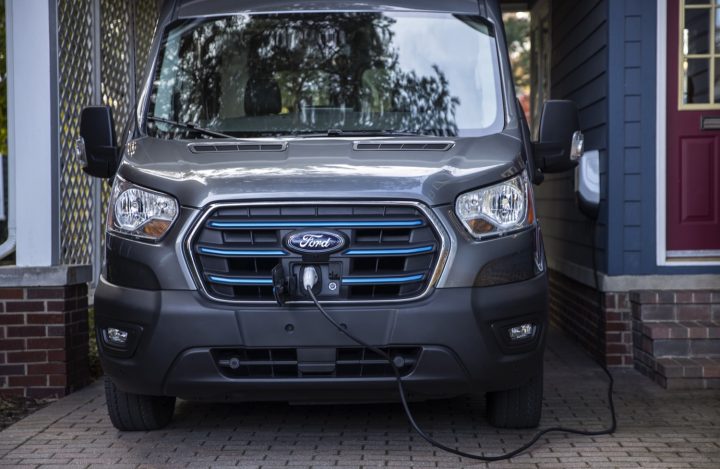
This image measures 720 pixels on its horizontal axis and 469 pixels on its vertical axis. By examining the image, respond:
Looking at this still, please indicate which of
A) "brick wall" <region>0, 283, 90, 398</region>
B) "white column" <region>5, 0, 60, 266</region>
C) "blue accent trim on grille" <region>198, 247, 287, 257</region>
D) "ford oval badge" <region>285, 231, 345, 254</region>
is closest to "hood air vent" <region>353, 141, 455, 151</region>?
"ford oval badge" <region>285, 231, 345, 254</region>

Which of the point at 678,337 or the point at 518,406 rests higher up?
the point at 678,337

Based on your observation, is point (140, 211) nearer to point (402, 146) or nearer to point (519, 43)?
point (402, 146)

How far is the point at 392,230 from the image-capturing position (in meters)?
4.97

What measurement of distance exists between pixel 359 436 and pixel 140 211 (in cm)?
159

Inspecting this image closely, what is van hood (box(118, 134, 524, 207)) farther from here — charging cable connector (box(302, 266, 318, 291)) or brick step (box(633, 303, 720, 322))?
brick step (box(633, 303, 720, 322))

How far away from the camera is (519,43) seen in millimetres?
34875

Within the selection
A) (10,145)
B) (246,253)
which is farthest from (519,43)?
(246,253)

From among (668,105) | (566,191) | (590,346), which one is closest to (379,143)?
(668,105)

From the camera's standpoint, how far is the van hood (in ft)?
16.4

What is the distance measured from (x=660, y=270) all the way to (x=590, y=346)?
984mm

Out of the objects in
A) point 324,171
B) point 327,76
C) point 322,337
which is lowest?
point 322,337

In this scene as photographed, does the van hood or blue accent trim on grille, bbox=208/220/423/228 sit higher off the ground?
the van hood

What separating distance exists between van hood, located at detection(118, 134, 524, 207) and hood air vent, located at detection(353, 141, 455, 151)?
33 mm

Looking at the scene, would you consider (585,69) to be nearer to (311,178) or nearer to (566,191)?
(566,191)
